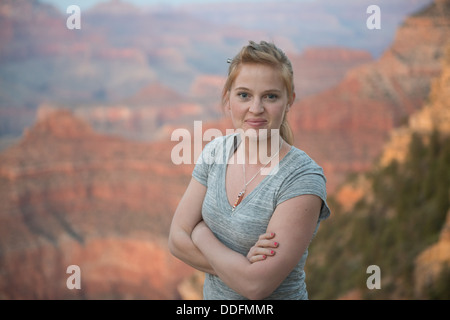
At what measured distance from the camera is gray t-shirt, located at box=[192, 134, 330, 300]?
5.48 ft

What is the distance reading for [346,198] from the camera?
15.8 m

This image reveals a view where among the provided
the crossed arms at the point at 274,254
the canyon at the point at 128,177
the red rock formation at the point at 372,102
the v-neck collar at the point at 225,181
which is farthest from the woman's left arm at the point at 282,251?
the red rock formation at the point at 372,102

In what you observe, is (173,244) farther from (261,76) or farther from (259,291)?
(261,76)

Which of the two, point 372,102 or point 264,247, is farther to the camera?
point 372,102

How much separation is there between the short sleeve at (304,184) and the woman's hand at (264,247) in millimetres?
132

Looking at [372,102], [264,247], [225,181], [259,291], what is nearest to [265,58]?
[225,181]

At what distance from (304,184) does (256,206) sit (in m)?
0.20

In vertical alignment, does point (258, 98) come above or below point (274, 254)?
above

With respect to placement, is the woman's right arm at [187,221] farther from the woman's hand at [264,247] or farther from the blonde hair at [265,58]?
the blonde hair at [265,58]

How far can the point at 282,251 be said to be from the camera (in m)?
1.62

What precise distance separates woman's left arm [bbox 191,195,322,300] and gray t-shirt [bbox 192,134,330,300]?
0.04m

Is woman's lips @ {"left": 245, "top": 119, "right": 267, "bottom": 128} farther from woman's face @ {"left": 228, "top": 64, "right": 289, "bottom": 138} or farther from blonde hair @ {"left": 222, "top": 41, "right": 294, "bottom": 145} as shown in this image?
blonde hair @ {"left": 222, "top": 41, "right": 294, "bottom": 145}

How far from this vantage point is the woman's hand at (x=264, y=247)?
1.61 m

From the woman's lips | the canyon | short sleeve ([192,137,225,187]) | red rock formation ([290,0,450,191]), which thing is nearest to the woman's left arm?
the woman's lips
